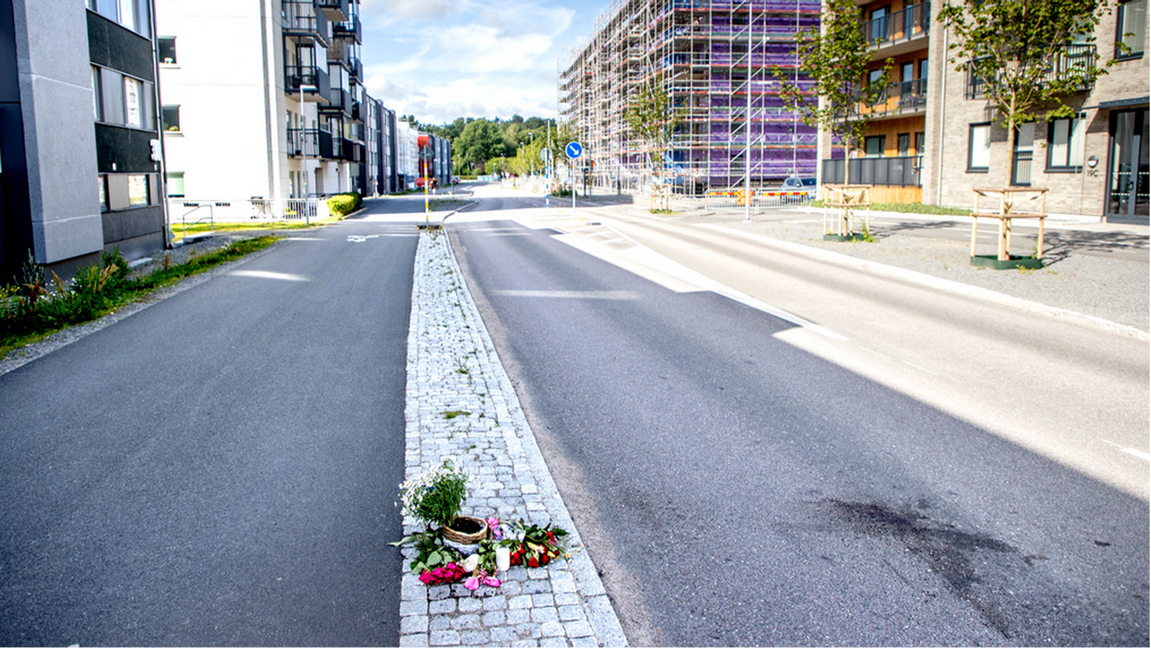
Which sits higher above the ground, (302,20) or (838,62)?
(302,20)

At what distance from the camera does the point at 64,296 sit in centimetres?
1116

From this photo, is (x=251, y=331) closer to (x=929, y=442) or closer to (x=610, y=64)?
(x=929, y=442)

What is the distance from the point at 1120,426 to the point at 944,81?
2893 cm

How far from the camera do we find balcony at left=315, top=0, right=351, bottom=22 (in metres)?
48.0

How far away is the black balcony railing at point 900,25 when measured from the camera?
32750 mm

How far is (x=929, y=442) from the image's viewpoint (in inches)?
227

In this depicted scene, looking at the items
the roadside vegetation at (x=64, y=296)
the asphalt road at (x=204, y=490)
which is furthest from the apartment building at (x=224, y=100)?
the asphalt road at (x=204, y=490)

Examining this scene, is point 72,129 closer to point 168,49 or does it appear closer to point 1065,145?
point 168,49

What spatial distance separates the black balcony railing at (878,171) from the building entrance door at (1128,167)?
9.37 metres

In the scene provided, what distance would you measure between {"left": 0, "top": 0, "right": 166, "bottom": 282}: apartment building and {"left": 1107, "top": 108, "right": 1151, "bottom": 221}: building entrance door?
2618 centimetres

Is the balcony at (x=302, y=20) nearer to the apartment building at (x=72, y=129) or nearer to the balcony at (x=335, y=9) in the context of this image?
the balcony at (x=335, y=9)

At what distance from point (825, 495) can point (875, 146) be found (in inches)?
1456

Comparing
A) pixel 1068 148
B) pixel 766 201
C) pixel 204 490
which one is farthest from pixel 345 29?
pixel 204 490

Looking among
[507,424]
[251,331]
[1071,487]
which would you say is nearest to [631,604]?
[507,424]
